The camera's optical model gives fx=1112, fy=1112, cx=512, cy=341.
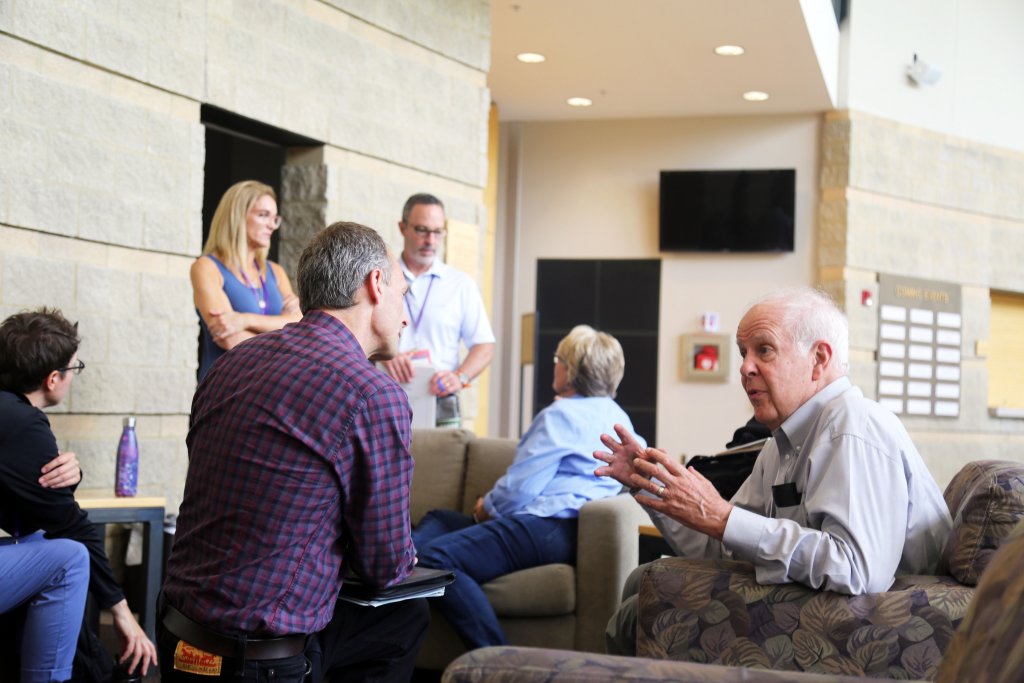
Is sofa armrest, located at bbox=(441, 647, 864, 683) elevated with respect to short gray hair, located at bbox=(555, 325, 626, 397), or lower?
lower

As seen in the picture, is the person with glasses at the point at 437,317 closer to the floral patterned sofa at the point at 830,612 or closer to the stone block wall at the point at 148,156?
the stone block wall at the point at 148,156

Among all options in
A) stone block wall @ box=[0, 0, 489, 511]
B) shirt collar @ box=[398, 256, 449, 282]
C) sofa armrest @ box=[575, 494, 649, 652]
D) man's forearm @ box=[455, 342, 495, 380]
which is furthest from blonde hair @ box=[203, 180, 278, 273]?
sofa armrest @ box=[575, 494, 649, 652]

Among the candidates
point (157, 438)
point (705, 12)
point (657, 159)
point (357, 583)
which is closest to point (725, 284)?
point (657, 159)

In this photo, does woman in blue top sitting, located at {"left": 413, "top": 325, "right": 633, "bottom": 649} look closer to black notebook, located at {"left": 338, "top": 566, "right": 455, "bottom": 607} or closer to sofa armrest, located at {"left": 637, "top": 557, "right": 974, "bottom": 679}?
black notebook, located at {"left": 338, "top": 566, "right": 455, "bottom": 607}

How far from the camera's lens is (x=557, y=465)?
145 inches

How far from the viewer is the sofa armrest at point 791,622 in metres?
1.97

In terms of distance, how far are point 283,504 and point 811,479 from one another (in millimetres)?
1018

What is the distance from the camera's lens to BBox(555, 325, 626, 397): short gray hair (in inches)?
148

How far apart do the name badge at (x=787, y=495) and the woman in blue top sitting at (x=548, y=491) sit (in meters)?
1.26

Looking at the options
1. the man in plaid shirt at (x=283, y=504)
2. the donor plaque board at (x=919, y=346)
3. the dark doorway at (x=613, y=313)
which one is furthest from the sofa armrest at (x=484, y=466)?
the donor plaque board at (x=919, y=346)

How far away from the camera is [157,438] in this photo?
457cm

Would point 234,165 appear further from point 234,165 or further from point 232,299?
point 232,299

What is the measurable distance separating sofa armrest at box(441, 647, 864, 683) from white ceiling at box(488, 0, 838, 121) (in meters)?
6.33

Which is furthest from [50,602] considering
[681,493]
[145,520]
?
[681,493]
